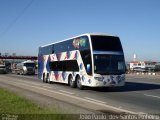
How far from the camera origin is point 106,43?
80.0 ft

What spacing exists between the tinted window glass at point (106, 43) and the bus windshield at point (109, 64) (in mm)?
559

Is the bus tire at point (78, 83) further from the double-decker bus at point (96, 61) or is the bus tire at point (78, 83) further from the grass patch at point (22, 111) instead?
the grass patch at point (22, 111)

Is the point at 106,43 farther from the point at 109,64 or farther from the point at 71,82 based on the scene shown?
the point at 71,82

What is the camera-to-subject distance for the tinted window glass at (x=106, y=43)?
79.0ft

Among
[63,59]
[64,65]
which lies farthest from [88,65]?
[63,59]

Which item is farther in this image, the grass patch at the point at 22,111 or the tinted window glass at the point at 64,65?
the tinted window glass at the point at 64,65

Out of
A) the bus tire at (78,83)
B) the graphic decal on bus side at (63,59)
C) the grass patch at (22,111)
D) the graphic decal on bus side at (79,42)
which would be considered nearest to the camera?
the grass patch at (22,111)

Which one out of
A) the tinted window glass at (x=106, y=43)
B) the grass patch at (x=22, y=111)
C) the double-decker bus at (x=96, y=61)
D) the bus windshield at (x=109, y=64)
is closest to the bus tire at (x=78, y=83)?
the double-decker bus at (x=96, y=61)

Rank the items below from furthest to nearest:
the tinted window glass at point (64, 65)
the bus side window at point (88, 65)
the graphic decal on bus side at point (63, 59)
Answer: the tinted window glass at point (64, 65) → the graphic decal on bus side at point (63, 59) → the bus side window at point (88, 65)

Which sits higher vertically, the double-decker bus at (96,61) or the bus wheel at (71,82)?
the double-decker bus at (96,61)

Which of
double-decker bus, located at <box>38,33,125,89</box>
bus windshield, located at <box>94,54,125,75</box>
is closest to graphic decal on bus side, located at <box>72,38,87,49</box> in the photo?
double-decker bus, located at <box>38,33,125,89</box>

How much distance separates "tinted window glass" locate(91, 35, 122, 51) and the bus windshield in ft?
1.83

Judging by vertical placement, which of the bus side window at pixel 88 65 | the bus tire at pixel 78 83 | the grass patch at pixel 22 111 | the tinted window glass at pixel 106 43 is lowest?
the grass patch at pixel 22 111

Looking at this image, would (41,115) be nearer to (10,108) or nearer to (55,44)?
(10,108)
